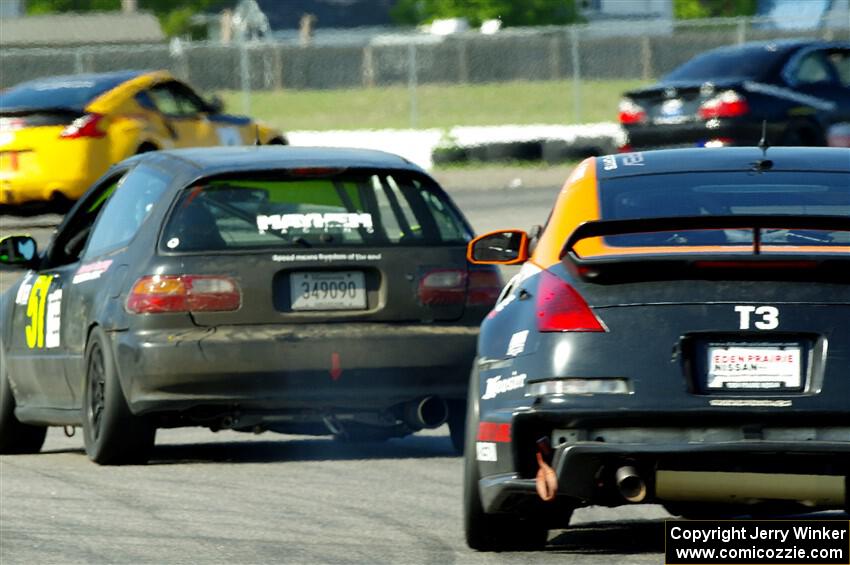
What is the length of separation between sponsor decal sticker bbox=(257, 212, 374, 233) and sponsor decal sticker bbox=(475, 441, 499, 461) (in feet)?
10.5

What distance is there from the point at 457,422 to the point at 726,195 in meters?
3.58

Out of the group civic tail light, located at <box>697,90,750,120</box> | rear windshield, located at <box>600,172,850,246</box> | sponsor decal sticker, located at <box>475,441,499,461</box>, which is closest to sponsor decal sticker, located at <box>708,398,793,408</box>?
rear windshield, located at <box>600,172,850,246</box>

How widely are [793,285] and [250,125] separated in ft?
56.2

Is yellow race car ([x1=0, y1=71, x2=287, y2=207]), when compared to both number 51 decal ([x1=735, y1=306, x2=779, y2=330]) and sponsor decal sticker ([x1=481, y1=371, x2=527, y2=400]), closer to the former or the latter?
sponsor decal sticker ([x1=481, y1=371, x2=527, y2=400])

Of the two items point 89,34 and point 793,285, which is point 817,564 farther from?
point 89,34

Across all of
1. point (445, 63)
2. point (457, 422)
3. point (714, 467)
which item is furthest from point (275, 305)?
point (445, 63)

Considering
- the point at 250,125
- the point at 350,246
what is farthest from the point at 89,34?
the point at 350,246

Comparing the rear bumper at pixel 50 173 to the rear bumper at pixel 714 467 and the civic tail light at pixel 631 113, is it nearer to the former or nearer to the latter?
the civic tail light at pixel 631 113

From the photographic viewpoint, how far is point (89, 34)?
80562 millimetres

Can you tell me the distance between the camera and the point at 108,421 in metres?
10.2

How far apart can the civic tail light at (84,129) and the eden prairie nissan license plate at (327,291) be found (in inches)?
427

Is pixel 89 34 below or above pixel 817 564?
below

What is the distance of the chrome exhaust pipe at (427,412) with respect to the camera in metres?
10.3

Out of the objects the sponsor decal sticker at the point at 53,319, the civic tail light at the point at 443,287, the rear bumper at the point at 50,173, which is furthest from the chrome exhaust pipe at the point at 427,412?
the rear bumper at the point at 50,173
